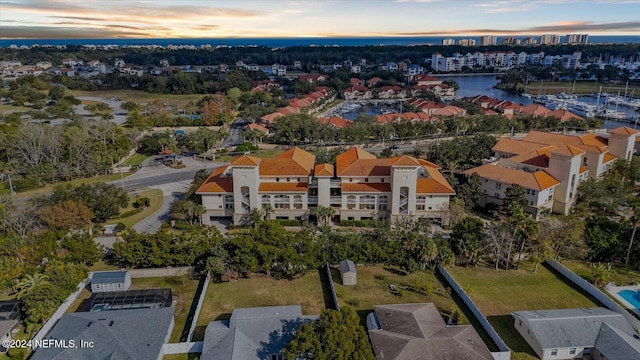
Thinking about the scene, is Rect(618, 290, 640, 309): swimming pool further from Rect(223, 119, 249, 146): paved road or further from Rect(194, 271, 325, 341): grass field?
Rect(223, 119, 249, 146): paved road

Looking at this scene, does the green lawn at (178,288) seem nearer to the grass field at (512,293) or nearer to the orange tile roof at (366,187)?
the orange tile roof at (366,187)

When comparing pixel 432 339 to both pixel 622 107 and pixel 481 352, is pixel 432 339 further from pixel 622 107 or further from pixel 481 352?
pixel 622 107

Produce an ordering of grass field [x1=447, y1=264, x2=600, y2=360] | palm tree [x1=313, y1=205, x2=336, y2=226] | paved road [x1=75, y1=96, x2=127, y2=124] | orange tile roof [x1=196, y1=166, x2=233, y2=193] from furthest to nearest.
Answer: paved road [x1=75, y1=96, x2=127, y2=124] → orange tile roof [x1=196, y1=166, x2=233, y2=193] → palm tree [x1=313, y1=205, x2=336, y2=226] → grass field [x1=447, y1=264, x2=600, y2=360]

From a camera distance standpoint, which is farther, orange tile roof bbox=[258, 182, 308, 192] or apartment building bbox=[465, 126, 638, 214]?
apartment building bbox=[465, 126, 638, 214]

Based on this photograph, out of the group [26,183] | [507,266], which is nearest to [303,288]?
[507,266]

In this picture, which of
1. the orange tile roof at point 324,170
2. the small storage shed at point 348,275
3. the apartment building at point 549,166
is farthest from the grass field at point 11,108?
the apartment building at point 549,166

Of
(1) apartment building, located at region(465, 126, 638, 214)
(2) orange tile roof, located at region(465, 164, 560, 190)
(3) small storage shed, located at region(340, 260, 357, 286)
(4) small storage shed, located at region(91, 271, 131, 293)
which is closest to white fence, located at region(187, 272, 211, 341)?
(4) small storage shed, located at region(91, 271, 131, 293)

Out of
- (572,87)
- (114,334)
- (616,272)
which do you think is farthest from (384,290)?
(572,87)
